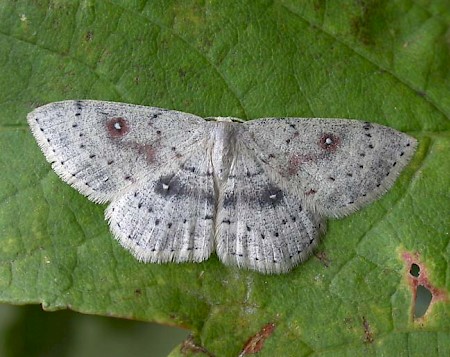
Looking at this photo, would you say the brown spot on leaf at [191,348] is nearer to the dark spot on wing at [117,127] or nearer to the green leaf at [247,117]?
the green leaf at [247,117]

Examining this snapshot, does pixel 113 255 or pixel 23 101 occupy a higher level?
pixel 23 101

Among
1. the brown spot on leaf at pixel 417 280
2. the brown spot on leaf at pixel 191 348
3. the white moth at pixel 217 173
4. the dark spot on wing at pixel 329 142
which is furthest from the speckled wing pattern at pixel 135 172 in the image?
the brown spot on leaf at pixel 417 280

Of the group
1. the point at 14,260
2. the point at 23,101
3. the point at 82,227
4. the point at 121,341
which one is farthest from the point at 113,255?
the point at 121,341

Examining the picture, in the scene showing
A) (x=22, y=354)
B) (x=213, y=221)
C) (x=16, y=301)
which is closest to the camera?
(x=16, y=301)

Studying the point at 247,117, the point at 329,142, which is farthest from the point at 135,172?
the point at 329,142

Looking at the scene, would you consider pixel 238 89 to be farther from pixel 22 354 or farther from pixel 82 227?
pixel 22 354

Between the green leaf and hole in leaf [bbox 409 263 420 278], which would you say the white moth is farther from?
hole in leaf [bbox 409 263 420 278]
